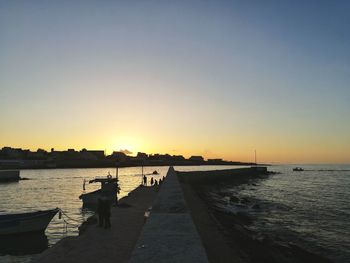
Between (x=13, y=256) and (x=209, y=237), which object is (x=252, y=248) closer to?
(x=209, y=237)

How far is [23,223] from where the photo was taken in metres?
23.3

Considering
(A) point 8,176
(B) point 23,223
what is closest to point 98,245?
(B) point 23,223

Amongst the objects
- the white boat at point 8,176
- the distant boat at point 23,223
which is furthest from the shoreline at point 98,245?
the white boat at point 8,176

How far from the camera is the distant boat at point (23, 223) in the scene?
898 inches

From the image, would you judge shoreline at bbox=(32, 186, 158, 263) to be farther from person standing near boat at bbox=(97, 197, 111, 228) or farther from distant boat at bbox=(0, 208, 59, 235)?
distant boat at bbox=(0, 208, 59, 235)

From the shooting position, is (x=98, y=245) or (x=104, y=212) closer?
(x=98, y=245)

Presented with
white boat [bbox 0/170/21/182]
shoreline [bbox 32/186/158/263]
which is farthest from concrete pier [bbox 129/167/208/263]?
white boat [bbox 0/170/21/182]

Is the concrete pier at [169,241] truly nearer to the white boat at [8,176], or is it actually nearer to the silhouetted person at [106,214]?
the silhouetted person at [106,214]

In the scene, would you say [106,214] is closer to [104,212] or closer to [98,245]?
[104,212]

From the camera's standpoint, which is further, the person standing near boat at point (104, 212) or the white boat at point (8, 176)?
the white boat at point (8, 176)

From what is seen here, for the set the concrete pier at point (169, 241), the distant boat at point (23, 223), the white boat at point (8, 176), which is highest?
the concrete pier at point (169, 241)

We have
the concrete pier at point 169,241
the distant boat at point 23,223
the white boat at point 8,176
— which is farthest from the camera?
the white boat at point 8,176

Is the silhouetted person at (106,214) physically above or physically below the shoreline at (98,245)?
above

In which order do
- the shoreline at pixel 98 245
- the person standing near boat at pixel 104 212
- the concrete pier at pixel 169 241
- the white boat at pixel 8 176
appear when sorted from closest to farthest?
the concrete pier at pixel 169 241
the shoreline at pixel 98 245
the person standing near boat at pixel 104 212
the white boat at pixel 8 176
